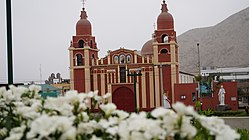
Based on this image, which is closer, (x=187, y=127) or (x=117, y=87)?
(x=187, y=127)

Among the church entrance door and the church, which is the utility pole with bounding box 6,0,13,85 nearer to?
the church

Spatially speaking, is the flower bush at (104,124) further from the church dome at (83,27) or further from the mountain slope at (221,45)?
the mountain slope at (221,45)

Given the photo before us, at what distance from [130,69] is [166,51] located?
3320 mm

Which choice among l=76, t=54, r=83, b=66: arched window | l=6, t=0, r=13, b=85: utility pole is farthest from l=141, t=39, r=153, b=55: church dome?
l=6, t=0, r=13, b=85: utility pole

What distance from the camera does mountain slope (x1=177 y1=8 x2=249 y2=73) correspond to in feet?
311

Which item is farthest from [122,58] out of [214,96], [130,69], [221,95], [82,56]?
[221,95]

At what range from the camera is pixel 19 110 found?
2.32 metres

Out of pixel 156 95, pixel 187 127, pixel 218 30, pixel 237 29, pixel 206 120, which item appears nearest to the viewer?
pixel 187 127

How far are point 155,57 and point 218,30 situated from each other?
296 feet

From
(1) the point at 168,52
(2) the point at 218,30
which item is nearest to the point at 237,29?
(2) the point at 218,30

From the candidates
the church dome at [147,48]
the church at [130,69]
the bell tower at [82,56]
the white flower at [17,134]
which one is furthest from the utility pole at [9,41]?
the church dome at [147,48]

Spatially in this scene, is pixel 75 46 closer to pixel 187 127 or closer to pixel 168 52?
pixel 168 52

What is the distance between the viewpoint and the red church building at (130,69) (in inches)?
1230

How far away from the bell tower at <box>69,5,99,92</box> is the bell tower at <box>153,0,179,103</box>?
5.59 m
